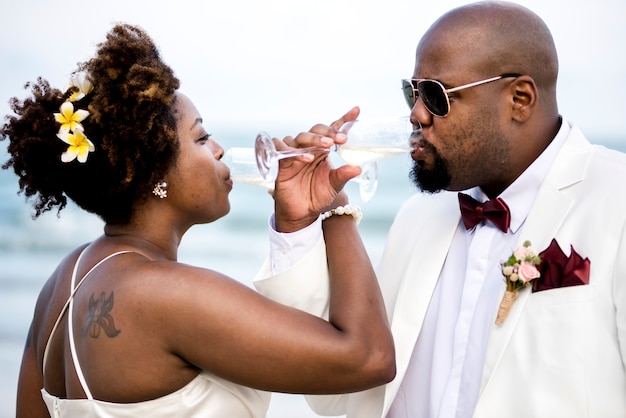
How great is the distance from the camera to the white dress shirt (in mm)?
3205

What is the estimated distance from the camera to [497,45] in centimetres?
334

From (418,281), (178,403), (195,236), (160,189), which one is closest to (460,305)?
(418,281)

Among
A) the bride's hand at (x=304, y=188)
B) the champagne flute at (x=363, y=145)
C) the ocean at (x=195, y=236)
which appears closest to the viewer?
the champagne flute at (x=363, y=145)

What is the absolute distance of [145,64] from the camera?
329 centimetres

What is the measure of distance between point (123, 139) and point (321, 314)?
3.54ft

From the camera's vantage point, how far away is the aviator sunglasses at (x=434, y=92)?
131 inches

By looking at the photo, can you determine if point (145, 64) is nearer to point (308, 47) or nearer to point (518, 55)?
point (518, 55)

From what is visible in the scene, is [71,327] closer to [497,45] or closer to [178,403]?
[178,403]

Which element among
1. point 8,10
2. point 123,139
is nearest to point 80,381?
point 123,139

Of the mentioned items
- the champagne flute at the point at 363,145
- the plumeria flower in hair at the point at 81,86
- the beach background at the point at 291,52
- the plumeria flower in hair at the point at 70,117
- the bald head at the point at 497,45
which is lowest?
the beach background at the point at 291,52

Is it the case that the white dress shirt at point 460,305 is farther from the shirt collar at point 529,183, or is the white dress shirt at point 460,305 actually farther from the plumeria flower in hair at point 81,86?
the plumeria flower in hair at point 81,86

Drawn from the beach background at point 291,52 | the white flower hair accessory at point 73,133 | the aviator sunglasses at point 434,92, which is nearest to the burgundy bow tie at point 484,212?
the aviator sunglasses at point 434,92

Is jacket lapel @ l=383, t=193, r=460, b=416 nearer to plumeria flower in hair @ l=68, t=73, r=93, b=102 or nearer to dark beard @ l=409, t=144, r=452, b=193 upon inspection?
dark beard @ l=409, t=144, r=452, b=193

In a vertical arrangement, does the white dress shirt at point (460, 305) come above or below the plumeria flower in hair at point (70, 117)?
below
